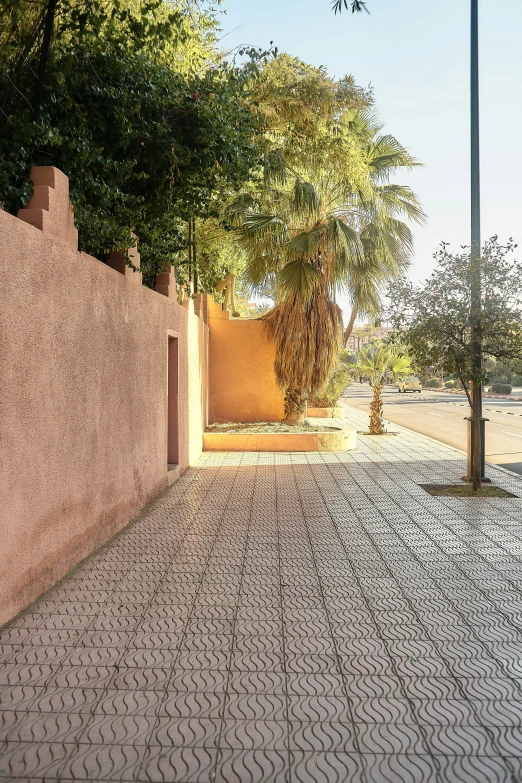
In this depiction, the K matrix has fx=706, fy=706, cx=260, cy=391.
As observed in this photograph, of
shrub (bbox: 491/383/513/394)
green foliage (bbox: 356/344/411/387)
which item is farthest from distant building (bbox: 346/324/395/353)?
shrub (bbox: 491/383/513/394)

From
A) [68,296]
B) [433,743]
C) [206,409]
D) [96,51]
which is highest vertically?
[96,51]

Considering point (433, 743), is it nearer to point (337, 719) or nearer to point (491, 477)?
point (337, 719)

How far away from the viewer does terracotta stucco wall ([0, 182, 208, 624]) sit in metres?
4.64

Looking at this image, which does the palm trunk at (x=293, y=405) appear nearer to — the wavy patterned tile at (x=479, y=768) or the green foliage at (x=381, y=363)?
the green foliage at (x=381, y=363)

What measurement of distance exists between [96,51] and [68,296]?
2.47 meters

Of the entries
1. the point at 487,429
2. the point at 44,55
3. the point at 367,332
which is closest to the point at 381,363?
the point at 487,429

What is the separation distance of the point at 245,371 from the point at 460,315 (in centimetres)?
824

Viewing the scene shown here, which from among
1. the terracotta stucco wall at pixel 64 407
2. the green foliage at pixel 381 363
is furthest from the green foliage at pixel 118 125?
the green foliage at pixel 381 363

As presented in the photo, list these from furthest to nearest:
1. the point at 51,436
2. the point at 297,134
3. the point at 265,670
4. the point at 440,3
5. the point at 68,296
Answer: the point at 297,134 < the point at 440,3 < the point at 68,296 < the point at 51,436 < the point at 265,670

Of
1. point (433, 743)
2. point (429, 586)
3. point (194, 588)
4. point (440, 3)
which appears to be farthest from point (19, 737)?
point (440, 3)

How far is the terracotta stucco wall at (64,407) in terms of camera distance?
15.2 ft

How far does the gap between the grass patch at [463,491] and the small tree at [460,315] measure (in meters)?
1.53

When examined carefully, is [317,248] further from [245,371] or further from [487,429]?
[487,429]

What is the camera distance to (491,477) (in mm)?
11164
